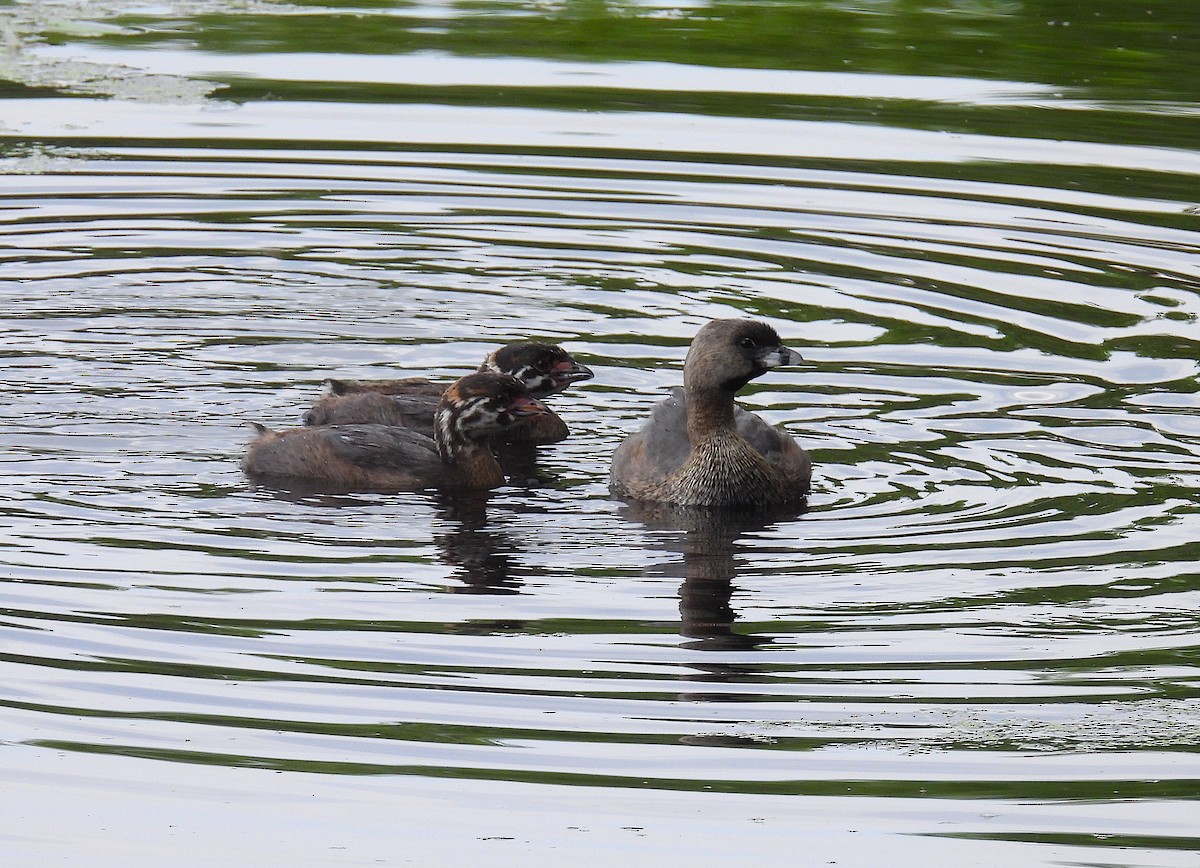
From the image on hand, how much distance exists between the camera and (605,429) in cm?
1155

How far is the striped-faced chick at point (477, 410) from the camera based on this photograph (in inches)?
414

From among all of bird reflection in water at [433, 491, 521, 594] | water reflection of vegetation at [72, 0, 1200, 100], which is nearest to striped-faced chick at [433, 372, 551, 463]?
bird reflection in water at [433, 491, 521, 594]

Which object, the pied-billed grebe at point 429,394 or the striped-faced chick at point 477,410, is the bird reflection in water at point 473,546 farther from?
the pied-billed grebe at point 429,394

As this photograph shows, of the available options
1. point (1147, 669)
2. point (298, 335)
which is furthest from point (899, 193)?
point (1147, 669)

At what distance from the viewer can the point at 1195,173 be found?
15.9 meters

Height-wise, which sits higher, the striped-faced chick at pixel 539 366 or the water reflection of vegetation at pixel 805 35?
the water reflection of vegetation at pixel 805 35

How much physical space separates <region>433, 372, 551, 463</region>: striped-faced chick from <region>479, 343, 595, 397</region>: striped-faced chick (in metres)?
0.64

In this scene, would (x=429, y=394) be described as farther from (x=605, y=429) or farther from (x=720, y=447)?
(x=720, y=447)

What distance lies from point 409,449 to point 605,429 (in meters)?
1.37

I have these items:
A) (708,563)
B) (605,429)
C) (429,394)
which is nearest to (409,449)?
(429,394)

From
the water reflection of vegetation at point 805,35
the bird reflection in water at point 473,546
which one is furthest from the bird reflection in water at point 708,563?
the water reflection of vegetation at point 805,35

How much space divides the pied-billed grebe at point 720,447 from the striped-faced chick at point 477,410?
582mm

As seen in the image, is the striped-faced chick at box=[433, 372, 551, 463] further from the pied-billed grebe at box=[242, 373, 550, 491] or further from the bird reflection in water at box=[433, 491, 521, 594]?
the bird reflection in water at box=[433, 491, 521, 594]

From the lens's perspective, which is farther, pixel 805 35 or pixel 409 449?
pixel 805 35
